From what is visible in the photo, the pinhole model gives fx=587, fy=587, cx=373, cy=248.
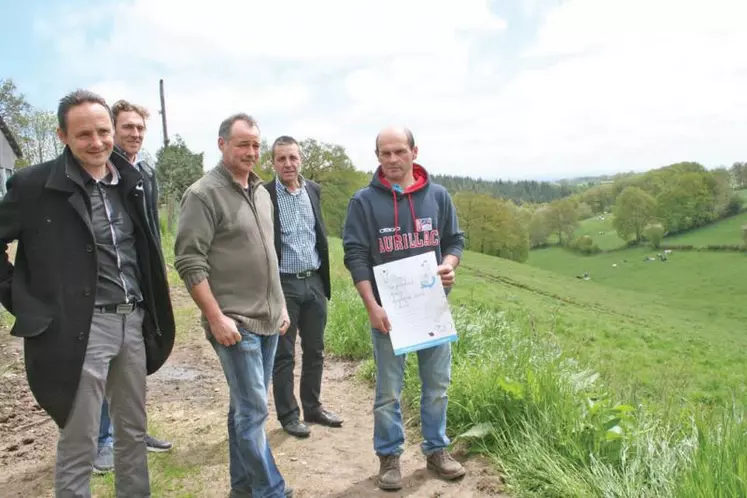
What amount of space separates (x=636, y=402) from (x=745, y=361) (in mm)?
24796

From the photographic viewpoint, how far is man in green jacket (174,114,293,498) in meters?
2.92

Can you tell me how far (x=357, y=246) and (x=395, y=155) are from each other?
0.59m

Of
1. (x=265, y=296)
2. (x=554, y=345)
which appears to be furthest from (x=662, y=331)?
(x=265, y=296)

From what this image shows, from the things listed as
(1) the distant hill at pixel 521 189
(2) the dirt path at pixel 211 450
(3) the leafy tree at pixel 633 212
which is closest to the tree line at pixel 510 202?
(3) the leafy tree at pixel 633 212

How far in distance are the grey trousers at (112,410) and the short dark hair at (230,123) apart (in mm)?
1004

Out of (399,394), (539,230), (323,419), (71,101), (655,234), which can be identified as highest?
(71,101)

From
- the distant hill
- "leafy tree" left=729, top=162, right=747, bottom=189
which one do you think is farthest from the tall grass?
the distant hill

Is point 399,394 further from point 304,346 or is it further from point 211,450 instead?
point 211,450

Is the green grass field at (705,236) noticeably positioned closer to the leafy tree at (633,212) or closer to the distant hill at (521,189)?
the leafy tree at (633,212)

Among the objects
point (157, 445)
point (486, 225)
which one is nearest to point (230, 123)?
point (157, 445)

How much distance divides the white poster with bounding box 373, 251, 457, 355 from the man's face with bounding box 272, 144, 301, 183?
4.74ft

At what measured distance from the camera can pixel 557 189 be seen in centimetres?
18762

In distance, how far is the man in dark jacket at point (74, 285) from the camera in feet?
8.43

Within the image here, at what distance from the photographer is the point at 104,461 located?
3885 millimetres
